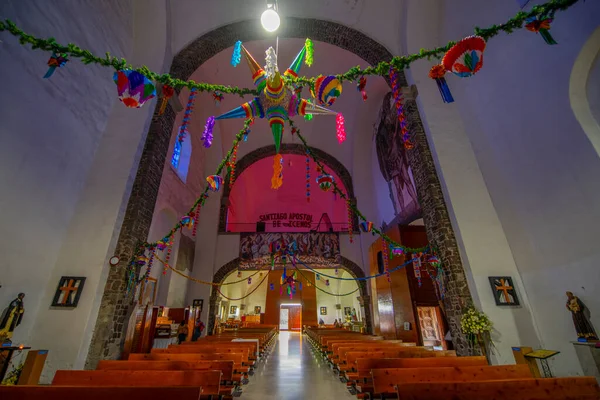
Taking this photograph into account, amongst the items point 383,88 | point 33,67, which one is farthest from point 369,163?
point 33,67

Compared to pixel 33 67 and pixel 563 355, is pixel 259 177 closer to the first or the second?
pixel 33 67

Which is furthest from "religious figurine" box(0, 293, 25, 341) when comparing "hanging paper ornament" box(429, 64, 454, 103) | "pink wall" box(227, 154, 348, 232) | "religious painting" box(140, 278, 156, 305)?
"pink wall" box(227, 154, 348, 232)

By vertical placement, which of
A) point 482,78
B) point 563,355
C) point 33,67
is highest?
point 482,78

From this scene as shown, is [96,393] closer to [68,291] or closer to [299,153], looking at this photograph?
[68,291]

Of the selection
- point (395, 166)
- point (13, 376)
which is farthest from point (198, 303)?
point (395, 166)

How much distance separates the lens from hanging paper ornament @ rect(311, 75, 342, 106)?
399 centimetres

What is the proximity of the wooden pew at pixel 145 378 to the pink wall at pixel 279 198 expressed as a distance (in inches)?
522

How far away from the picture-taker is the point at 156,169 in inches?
269

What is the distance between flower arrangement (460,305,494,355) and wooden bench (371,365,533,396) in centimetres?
138

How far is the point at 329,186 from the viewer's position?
5.94 m

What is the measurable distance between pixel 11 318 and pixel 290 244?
375 inches

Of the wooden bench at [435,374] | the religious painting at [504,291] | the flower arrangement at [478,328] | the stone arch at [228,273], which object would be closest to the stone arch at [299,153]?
the stone arch at [228,273]

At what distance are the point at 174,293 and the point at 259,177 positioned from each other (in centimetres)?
1020

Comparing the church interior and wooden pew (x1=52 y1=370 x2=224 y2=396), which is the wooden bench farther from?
wooden pew (x1=52 y1=370 x2=224 y2=396)
